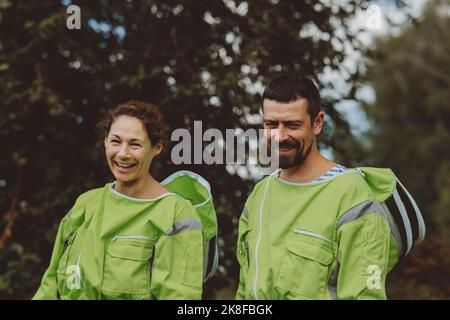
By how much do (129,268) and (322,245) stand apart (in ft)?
2.98

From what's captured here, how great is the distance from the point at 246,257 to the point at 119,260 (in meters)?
0.62

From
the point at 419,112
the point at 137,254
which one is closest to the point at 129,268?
the point at 137,254

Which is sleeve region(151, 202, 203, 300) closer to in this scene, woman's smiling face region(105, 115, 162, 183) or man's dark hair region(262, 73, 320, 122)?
woman's smiling face region(105, 115, 162, 183)

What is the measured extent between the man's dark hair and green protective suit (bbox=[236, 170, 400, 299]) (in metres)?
0.37

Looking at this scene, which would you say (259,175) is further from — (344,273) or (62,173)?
(344,273)

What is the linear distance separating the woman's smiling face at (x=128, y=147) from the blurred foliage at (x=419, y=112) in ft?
55.2

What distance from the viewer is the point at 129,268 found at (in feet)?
10.7

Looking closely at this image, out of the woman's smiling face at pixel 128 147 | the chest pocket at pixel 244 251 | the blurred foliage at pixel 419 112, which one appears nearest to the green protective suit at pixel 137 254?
the woman's smiling face at pixel 128 147

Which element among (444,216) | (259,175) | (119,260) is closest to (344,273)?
(119,260)

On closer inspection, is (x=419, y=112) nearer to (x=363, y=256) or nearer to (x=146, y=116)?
(x=146, y=116)

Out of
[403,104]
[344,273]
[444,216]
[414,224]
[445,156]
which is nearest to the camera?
[344,273]

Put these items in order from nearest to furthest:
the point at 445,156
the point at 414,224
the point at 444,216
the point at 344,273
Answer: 1. the point at 344,273
2. the point at 414,224
3. the point at 444,216
4. the point at 445,156

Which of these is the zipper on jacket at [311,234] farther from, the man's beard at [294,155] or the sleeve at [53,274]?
the sleeve at [53,274]

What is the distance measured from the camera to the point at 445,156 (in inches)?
825
